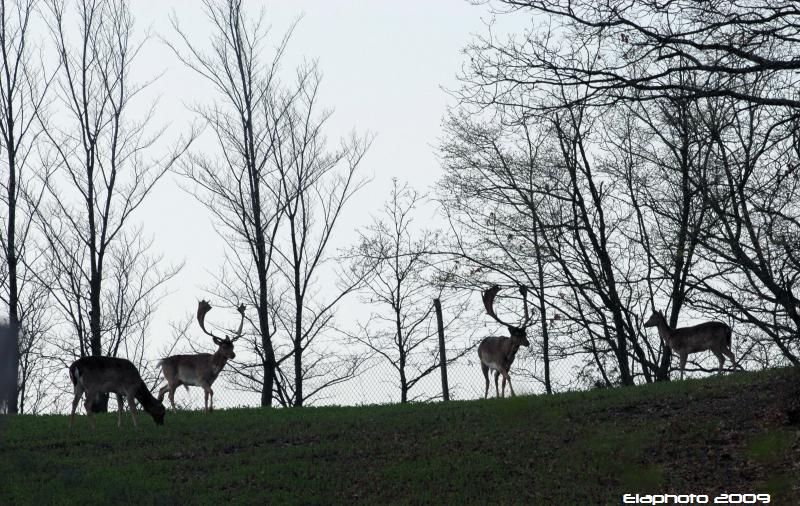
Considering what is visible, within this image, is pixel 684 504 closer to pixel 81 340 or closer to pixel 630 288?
pixel 630 288

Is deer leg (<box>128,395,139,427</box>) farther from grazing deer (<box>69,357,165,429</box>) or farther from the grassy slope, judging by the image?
the grassy slope

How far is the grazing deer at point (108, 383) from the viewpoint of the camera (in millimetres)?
18406

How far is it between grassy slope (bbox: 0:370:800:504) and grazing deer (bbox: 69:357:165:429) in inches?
14.9

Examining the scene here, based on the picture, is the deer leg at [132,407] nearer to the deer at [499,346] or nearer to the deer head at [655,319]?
the deer at [499,346]

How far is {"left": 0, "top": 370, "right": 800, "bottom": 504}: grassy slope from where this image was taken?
518 inches

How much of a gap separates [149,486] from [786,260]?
35.8 ft

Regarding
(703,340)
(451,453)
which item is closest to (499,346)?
(703,340)

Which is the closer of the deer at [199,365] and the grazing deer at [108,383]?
the grazing deer at [108,383]

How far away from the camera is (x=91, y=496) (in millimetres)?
13555

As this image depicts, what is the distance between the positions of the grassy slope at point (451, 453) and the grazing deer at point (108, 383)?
378 millimetres

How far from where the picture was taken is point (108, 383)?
1866 centimetres

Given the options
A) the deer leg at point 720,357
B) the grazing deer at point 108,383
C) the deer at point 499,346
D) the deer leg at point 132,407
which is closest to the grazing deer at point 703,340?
the deer leg at point 720,357

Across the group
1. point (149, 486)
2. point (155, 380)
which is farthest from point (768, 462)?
point (155, 380)

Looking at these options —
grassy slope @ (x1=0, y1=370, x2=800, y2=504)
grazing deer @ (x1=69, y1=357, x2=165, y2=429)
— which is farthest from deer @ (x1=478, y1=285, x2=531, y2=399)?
grazing deer @ (x1=69, y1=357, x2=165, y2=429)
